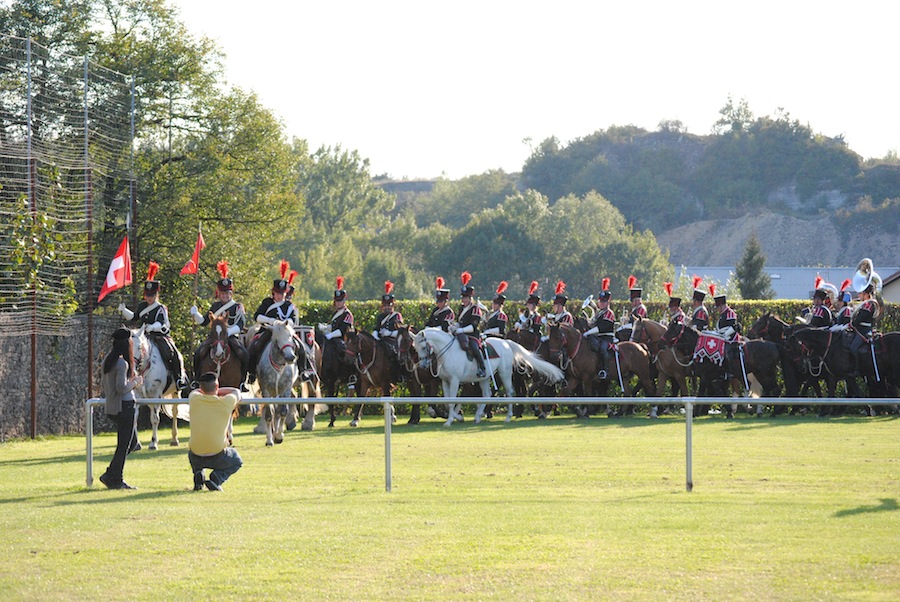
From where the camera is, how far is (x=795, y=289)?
73.7 m

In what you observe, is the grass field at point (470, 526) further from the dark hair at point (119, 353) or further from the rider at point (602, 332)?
the rider at point (602, 332)

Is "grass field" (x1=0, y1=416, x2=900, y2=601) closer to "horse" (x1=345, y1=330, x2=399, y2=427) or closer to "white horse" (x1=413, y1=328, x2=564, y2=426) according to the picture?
"white horse" (x1=413, y1=328, x2=564, y2=426)

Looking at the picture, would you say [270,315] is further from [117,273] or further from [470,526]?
[470,526]

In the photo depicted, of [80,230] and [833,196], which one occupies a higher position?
[833,196]

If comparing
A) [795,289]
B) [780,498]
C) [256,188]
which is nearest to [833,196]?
[795,289]

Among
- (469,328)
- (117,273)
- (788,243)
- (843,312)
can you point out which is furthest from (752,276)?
(788,243)

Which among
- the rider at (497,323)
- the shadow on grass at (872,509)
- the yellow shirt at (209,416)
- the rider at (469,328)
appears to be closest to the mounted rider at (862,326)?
the rider at (497,323)

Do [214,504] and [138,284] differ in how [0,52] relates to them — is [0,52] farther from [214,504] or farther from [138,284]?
[214,504]

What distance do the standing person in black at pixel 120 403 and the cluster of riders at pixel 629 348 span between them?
371 inches

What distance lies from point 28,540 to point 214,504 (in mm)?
2151

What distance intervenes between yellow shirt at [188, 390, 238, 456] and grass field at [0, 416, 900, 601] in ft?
1.93

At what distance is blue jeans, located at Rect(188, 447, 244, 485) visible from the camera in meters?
12.7

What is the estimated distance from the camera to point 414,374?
2420 centimetres

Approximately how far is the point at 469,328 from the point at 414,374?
1.42m
